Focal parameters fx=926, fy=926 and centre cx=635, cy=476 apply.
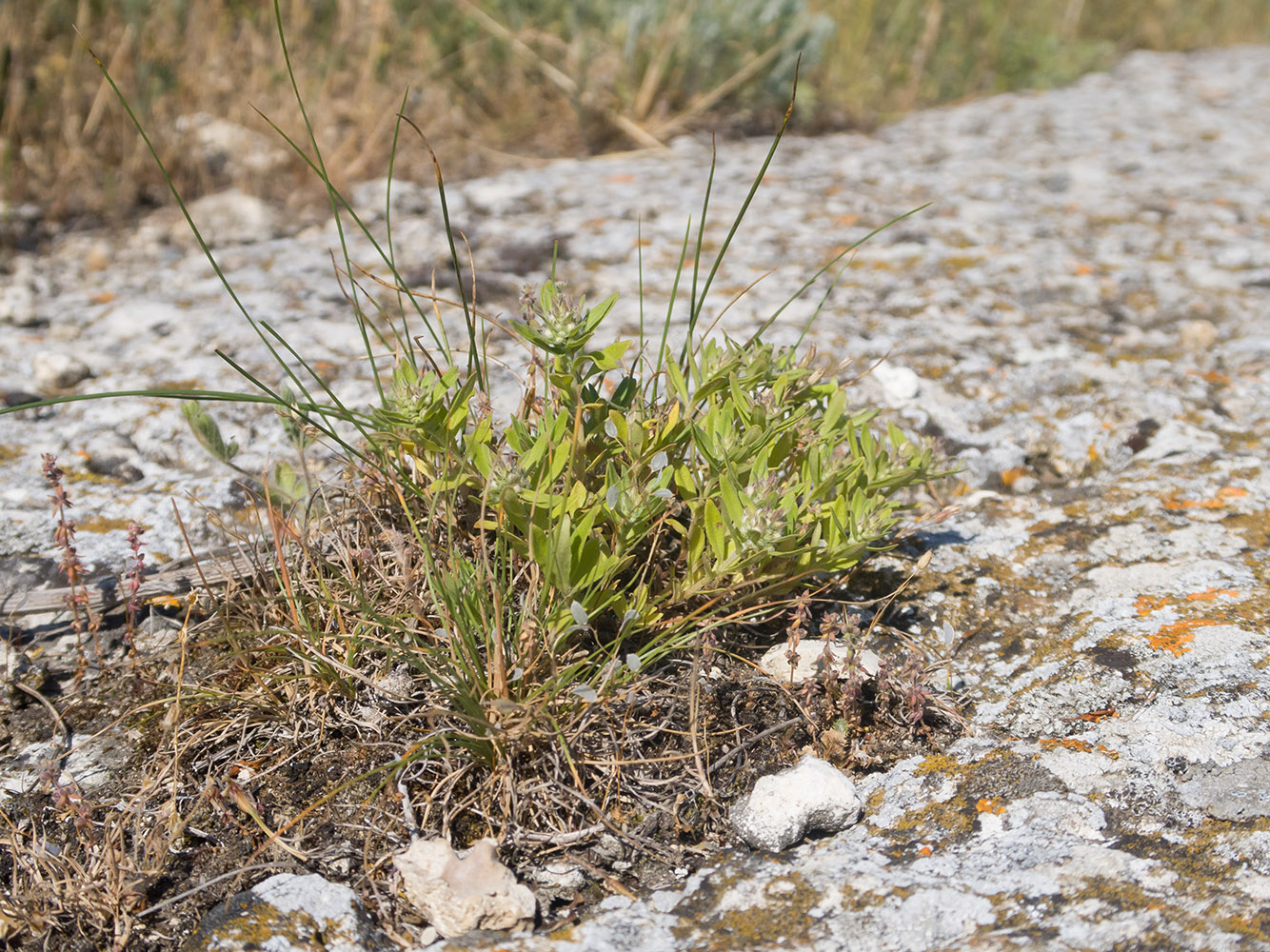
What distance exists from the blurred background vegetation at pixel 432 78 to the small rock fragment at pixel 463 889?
3.63m

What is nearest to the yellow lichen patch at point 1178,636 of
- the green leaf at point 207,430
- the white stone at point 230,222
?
the green leaf at point 207,430

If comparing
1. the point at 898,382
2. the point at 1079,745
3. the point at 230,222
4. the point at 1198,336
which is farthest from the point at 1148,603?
the point at 230,222

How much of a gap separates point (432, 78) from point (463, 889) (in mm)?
4910

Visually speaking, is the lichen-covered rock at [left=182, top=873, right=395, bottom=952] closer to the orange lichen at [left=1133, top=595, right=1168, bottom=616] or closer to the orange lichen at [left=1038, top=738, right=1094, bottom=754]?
the orange lichen at [left=1038, top=738, right=1094, bottom=754]

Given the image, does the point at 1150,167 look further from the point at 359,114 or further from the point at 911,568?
the point at 359,114

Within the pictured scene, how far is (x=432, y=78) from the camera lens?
5316 millimetres

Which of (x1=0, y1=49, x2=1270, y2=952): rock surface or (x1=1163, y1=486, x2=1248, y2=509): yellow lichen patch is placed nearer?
(x1=0, y1=49, x2=1270, y2=952): rock surface

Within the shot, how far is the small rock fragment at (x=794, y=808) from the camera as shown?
1636 mm

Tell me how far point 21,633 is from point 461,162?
11.2ft

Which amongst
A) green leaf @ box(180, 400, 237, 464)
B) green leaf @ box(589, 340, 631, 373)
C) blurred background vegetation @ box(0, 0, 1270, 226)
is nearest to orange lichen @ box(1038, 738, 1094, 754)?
green leaf @ box(589, 340, 631, 373)

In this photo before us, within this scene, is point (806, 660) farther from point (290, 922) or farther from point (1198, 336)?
point (1198, 336)

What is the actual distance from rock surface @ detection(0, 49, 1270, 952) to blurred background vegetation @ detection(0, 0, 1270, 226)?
0.42m

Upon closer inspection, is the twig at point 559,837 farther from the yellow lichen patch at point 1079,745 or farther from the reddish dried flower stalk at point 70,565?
the reddish dried flower stalk at point 70,565

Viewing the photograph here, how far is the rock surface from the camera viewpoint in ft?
4.95
